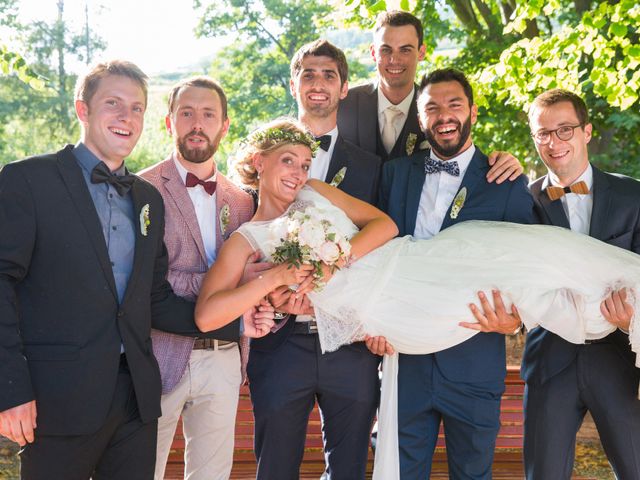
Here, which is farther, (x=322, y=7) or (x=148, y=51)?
(x=148, y=51)

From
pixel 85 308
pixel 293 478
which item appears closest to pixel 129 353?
pixel 85 308

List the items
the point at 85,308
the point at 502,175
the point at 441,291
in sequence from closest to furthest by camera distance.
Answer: the point at 85,308 < the point at 441,291 < the point at 502,175

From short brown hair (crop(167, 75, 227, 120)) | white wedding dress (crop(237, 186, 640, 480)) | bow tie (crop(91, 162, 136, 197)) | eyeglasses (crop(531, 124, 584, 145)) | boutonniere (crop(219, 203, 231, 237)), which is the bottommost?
white wedding dress (crop(237, 186, 640, 480))

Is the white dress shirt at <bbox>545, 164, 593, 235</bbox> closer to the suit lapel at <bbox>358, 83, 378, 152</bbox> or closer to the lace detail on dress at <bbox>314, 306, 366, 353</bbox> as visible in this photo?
the lace detail on dress at <bbox>314, 306, 366, 353</bbox>

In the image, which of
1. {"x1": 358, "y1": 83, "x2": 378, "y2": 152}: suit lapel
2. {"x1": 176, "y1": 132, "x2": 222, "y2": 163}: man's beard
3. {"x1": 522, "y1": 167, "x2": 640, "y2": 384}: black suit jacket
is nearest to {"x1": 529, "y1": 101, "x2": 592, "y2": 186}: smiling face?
{"x1": 522, "y1": 167, "x2": 640, "y2": 384}: black suit jacket

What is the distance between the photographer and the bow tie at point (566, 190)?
3873 millimetres

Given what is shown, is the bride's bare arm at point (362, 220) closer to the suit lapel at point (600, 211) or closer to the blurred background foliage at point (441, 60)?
the suit lapel at point (600, 211)

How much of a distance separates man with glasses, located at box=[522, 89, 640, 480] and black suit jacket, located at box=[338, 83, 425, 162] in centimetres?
106

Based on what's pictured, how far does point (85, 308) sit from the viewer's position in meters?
2.98

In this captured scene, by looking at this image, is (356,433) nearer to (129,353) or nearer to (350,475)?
(350,475)

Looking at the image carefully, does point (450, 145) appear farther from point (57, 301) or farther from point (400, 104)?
point (57, 301)

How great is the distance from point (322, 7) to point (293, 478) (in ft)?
60.8

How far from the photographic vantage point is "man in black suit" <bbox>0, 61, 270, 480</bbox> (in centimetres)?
286

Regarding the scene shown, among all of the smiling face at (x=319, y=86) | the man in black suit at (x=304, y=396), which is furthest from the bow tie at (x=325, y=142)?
the man in black suit at (x=304, y=396)
